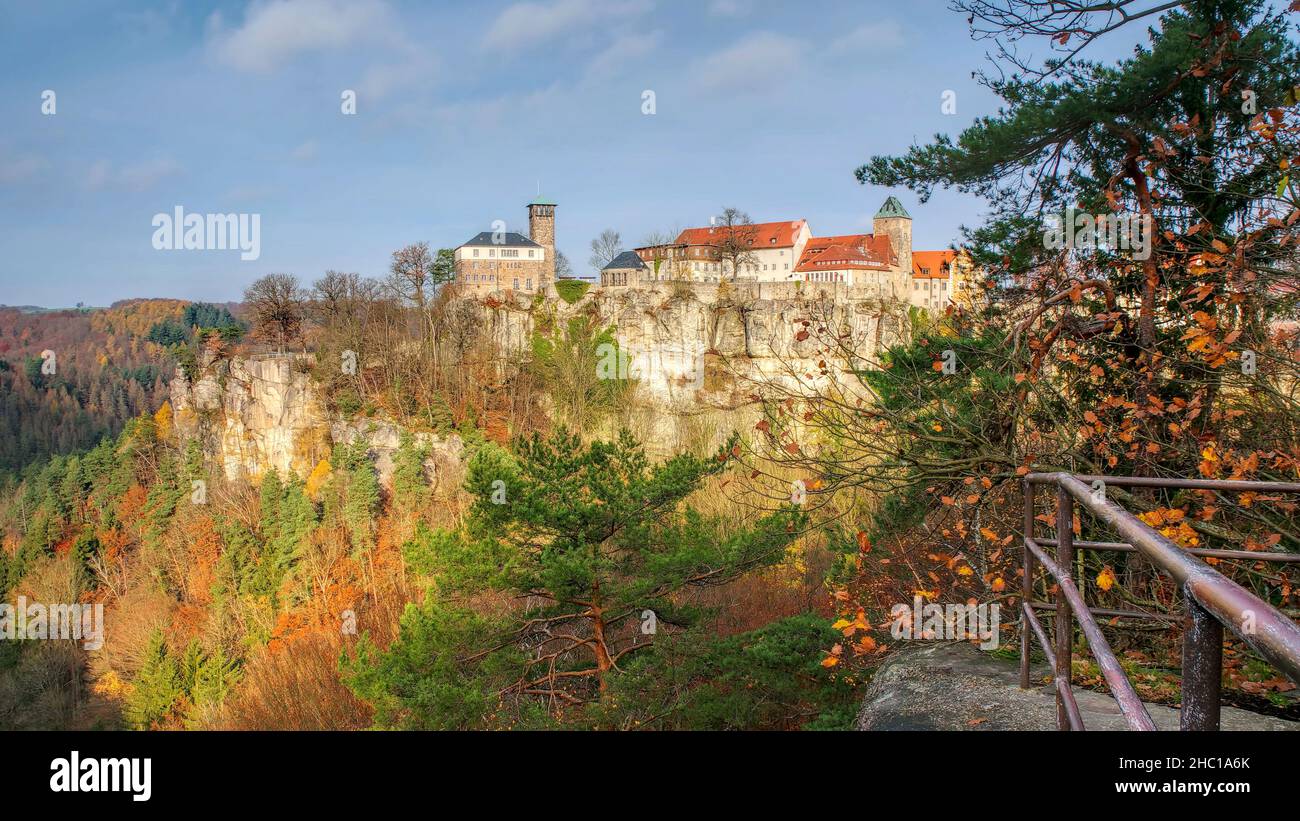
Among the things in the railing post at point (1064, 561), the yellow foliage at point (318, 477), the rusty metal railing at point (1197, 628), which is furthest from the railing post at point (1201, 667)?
the yellow foliage at point (318, 477)

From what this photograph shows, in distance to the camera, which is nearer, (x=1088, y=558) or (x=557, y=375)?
(x=1088, y=558)

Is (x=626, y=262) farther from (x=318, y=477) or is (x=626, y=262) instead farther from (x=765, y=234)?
(x=318, y=477)

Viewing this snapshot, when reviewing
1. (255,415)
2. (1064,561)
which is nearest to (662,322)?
(255,415)

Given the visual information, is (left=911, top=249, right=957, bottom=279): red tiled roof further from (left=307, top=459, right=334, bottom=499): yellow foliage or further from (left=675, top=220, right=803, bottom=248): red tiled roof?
(left=307, top=459, right=334, bottom=499): yellow foliage

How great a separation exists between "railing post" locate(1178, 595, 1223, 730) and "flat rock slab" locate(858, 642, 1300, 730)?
2.61 m

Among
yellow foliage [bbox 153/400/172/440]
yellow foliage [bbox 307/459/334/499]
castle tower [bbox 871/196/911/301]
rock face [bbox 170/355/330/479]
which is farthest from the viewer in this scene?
castle tower [bbox 871/196/911/301]

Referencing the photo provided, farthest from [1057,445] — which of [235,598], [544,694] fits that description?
[235,598]

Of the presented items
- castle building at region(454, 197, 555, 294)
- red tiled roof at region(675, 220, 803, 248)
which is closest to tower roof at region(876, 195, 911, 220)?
red tiled roof at region(675, 220, 803, 248)

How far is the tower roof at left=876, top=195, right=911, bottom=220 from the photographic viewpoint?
57438mm

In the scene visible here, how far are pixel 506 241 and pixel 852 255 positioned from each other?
81.6 feet
